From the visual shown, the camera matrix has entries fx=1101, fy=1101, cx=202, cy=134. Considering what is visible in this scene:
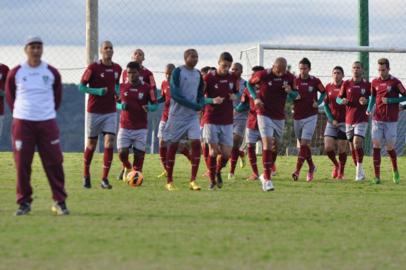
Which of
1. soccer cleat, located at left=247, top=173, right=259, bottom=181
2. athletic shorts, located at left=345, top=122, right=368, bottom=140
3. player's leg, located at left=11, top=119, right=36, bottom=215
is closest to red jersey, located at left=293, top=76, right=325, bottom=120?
athletic shorts, located at left=345, top=122, right=368, bottom=140

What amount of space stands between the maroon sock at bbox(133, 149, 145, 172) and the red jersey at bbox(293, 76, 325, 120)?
139 inches

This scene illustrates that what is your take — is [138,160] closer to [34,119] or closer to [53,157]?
[53,157]

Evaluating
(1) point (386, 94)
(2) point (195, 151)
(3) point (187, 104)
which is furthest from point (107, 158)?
(1) point (386, 94)

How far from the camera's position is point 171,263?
9.04 m

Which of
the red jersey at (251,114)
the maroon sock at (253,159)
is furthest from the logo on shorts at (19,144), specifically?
the red jersey at (251,114)

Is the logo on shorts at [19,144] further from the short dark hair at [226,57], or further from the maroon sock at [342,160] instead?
the maroon sock at [342,160]

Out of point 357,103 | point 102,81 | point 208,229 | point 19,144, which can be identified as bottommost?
point 208,229

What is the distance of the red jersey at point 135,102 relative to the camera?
18.3 metres

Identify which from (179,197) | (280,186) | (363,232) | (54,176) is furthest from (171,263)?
(280,186)

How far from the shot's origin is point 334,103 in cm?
2128

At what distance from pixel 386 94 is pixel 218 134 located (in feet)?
11.9

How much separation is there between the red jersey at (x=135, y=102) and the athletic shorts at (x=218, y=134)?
1160mm

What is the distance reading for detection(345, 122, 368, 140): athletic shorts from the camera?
2059 cm

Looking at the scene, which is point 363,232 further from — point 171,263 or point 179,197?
point 179,197
